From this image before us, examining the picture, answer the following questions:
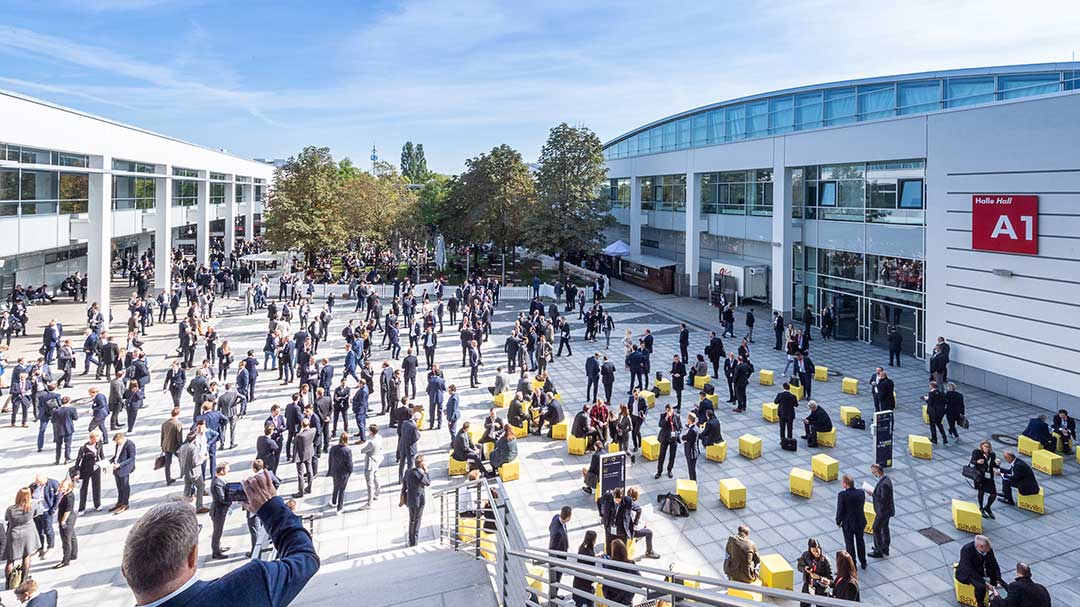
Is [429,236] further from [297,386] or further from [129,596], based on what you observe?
[129,596]

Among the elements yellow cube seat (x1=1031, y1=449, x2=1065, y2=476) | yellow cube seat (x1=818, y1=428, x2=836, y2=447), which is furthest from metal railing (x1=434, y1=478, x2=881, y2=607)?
yellow cube seat (x1=1031, y1=449, x2=1065, y2=476)

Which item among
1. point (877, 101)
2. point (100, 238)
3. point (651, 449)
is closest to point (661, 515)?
point (651, 449)

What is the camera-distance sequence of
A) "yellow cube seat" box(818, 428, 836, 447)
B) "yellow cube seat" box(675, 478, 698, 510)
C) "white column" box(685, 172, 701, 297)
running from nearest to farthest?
"yellow cube seat" box(675, 478, 698, 510) < "yellow cube seat" box(818, 428, 836, 447) < "white column" box(685, 172, 701, 297)

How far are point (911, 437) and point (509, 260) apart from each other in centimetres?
3730

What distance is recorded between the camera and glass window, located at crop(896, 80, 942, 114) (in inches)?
1046

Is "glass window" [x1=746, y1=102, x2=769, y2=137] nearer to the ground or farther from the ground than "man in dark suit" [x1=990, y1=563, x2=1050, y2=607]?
farther from the ground

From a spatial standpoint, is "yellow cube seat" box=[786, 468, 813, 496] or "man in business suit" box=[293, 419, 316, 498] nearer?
"man in business suit" box=[293, 419, 316, 498]

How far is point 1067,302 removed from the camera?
52.3ft

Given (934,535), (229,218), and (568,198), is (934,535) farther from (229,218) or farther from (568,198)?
(229,218)

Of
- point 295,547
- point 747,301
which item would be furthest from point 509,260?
point 295,547

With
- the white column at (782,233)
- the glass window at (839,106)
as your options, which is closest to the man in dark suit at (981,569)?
the white column at (782,233)

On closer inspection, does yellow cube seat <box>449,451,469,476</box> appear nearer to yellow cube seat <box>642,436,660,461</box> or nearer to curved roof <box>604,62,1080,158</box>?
yellow cube seat <box>642,436,660,461</box>

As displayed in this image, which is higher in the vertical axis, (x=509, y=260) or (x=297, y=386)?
(x=509, y=260)

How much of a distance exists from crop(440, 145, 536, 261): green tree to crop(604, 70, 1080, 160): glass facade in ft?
38.1
